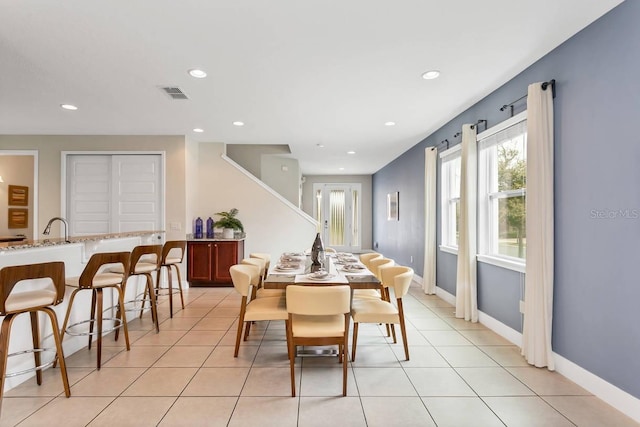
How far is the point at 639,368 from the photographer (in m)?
2.04

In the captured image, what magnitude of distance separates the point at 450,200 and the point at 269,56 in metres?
3.58

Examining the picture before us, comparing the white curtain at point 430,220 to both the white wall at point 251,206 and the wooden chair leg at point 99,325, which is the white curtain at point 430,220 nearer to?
the white wall at point 251,206

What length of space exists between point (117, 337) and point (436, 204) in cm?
474

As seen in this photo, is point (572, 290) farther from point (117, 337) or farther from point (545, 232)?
point (117, 337)

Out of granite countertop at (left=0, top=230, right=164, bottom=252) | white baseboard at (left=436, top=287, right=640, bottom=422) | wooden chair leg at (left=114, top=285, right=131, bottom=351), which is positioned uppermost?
granite countertop at (left=0, top=230, right=164, bottom=252)

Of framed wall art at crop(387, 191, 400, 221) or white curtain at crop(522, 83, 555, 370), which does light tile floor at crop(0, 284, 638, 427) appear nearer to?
white curtain at crop(522, 83, 555, 370)

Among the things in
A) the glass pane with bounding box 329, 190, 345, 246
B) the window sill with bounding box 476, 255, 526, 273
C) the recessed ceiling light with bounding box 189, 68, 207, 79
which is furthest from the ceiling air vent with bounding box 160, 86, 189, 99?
the glass pane with bounding box 329, 190, 345, 246

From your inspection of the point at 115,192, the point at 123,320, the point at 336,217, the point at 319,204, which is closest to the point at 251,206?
the point at 115,192

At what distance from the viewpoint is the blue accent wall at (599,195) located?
82.6 inches

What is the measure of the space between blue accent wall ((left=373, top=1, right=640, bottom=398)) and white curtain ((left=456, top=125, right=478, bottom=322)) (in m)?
0.99

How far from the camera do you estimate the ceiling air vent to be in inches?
141

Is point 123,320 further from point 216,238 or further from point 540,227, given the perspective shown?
point 540,227

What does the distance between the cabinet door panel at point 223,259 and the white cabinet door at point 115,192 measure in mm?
1092

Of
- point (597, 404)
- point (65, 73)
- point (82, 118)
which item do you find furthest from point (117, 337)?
point (597, 404)
